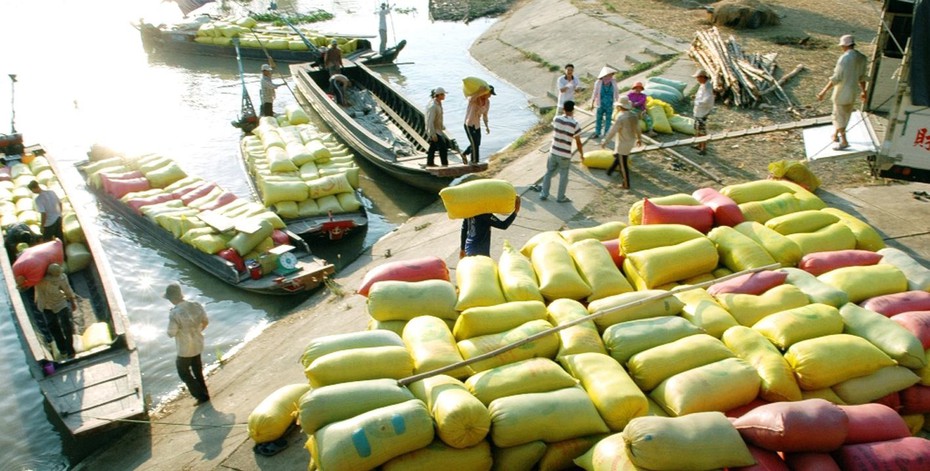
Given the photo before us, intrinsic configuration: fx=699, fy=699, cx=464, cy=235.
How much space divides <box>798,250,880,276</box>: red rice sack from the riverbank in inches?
95.2

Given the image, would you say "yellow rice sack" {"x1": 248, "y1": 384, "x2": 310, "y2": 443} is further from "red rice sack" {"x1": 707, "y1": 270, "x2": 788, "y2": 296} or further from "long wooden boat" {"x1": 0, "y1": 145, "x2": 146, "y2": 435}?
"red rice sack" {"x1": 707, "y1": 270, "x2": 788, "y2": 296}

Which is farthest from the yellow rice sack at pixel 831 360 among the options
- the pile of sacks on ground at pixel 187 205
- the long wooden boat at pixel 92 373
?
the pile of sacks on ground at pixel 187 205

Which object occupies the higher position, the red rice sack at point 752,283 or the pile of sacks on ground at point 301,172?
the red rice sack at point 752,283

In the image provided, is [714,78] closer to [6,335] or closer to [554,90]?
[554,90]

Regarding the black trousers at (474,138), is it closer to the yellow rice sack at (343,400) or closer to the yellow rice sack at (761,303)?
the yellow rice sack at (761,303)

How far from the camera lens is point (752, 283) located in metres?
6.82

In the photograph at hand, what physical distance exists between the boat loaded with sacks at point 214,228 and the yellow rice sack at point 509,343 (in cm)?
501

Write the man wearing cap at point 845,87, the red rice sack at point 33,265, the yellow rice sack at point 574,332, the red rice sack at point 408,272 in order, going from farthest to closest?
the man wearing cap at point 845,87, the red rice sack at point 33,265, the red rice sack at point 408,272, the yellow rice sack at point 574,332

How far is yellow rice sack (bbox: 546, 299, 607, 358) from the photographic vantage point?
595cm

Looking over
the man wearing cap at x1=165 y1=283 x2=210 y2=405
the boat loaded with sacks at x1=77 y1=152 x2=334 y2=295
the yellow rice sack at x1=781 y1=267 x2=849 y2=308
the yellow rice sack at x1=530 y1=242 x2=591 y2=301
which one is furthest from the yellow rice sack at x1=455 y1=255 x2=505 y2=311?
the boat loaded with sacks at x1=77 y1=152 x2=334 y2=295

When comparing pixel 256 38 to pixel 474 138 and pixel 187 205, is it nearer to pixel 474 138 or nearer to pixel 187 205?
pixel 187 205

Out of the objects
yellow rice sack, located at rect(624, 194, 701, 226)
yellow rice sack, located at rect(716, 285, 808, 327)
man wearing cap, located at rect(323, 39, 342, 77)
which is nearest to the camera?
yellow rice sack, located at rect(716, 285, 808, 327)

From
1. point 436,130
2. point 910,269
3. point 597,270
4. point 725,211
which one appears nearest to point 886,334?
point 910,269

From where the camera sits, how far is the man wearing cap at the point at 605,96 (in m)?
12.8
